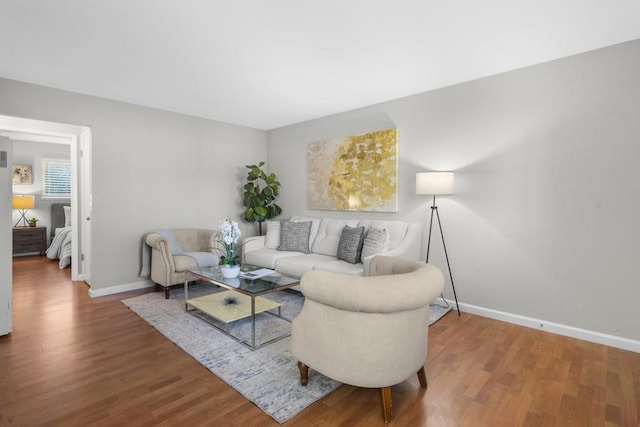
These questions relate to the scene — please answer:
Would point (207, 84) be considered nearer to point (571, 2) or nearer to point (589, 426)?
point (571, 2)

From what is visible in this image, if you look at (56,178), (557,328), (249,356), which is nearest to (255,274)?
(249,356)

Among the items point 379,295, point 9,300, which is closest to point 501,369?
point 379,295

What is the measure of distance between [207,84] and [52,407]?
125 inches

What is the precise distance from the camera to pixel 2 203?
2766 mm

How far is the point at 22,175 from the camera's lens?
6.46m

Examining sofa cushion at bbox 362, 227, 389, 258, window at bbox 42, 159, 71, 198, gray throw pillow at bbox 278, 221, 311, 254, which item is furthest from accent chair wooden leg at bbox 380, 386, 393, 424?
window at bbox 42, 159, 71, 198

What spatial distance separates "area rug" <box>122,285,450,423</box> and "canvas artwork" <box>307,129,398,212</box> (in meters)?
1.59

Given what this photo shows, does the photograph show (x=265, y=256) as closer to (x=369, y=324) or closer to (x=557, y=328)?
(x=369, y=324)

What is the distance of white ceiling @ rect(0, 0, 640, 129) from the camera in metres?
2.19

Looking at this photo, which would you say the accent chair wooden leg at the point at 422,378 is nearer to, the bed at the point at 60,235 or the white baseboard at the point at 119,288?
the white baseboard at the point at 119,288

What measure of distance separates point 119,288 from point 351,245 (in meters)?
3.15

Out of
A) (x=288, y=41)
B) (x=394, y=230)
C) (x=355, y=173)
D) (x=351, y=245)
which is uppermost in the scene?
(x=288, y=41)

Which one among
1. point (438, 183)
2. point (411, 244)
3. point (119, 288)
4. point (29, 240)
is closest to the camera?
point (438, 183)

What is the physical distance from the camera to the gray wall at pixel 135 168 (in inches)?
149
